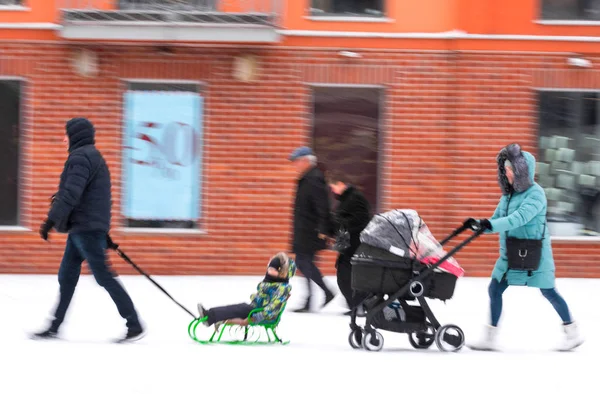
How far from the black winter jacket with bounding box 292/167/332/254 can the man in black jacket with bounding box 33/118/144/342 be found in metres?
2.78

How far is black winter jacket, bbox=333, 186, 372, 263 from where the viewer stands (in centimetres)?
1128

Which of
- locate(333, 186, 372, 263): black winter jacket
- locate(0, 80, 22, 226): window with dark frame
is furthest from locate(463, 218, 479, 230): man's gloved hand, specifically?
locate(0, 80, 22, 226): window with dark frame

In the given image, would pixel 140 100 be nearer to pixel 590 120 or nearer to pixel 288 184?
pixel 288 184

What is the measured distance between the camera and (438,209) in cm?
1555

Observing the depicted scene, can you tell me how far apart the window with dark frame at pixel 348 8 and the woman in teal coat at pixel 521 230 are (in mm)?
6466

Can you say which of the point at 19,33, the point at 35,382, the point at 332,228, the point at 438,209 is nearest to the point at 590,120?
the point at 438,209

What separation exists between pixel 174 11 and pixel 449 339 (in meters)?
7.21

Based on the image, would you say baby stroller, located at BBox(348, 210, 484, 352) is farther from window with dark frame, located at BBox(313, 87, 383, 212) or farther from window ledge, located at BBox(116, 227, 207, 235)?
window ledge, located at BBox(116, 227, 207, 235)

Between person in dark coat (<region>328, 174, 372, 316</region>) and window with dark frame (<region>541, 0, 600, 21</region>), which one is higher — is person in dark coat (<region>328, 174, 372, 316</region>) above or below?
below

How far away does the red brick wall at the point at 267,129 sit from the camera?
50.7 feet

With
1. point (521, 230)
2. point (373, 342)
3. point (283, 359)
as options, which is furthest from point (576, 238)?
point (283, 359)

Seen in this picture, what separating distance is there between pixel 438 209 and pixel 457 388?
7.92 m

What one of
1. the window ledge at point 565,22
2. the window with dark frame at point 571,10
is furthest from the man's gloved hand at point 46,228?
the window with dark frame at point 571,10

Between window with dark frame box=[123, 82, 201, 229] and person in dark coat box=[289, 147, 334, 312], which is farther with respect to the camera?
window with dark frame box=[123, 82, 201, 229]
